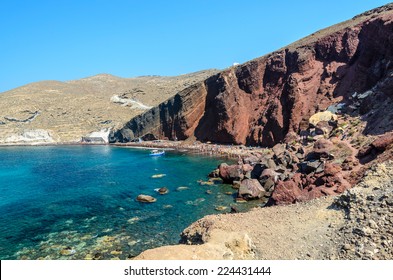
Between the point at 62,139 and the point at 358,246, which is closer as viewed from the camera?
the point at 358,246

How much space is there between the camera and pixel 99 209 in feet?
132

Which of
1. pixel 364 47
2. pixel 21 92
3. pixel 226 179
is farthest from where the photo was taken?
pixel 21 92

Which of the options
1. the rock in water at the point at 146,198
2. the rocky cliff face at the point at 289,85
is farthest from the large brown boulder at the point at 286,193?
the rocky cliff face at the point at 289,85

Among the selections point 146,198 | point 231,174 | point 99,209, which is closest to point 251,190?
point 231,174

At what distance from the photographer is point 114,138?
467 ft

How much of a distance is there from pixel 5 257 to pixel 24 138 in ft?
455

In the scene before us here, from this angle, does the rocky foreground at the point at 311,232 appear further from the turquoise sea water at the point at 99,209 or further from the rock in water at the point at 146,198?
the rock in water at the point at 146,198

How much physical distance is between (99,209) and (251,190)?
18976mm

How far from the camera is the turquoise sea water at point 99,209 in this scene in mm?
29281

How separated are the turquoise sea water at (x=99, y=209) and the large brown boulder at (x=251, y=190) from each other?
1.79 m

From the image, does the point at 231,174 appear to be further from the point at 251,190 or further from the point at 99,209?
the point at 99,209

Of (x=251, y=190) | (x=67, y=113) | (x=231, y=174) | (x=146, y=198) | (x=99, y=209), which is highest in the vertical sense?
(x=67, y=113)

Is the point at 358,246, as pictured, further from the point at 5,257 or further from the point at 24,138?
the point at 24,138

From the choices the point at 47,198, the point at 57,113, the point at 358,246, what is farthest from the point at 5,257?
the point at 57,113
